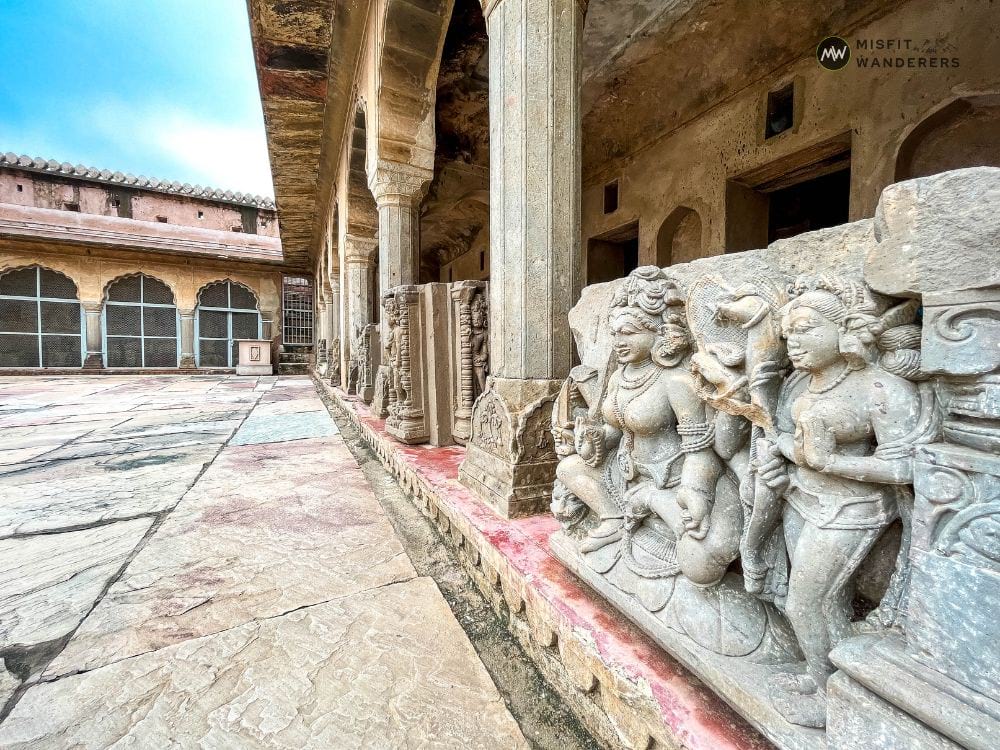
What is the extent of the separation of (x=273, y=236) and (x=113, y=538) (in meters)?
18.7

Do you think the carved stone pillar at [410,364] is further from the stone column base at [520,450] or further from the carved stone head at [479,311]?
the stone column base at [520,450]

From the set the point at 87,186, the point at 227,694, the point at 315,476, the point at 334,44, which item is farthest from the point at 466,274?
the point at 87,186

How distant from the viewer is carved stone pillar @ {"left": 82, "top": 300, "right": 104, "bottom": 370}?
1458 centimetres

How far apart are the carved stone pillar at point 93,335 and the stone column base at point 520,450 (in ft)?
60.1

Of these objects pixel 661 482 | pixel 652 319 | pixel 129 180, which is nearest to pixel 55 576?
pixel 661 482

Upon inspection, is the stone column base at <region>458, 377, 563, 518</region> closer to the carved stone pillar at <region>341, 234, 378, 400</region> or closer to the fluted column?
the fluted column

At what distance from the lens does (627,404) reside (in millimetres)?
1354

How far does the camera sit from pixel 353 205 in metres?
7.02

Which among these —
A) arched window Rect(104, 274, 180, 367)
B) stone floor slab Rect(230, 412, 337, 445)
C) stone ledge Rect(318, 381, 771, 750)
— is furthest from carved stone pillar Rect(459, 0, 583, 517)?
arched window Rect(104, 274, 180, 367)

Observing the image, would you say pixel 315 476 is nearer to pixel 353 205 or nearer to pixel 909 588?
pixel 909 588

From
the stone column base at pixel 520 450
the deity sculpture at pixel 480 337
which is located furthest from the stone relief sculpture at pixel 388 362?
the stone column base at pixel 520 450

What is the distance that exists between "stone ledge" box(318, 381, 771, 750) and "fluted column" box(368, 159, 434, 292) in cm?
313

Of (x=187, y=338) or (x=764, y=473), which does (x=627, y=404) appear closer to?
(x=764, y=473)

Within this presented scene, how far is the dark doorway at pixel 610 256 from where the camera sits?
26.0 ft
